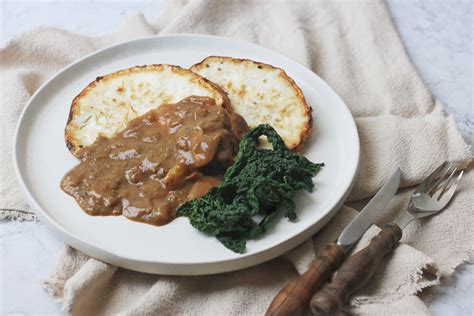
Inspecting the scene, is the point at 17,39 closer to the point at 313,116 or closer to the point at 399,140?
the point at 313,116

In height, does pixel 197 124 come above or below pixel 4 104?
above

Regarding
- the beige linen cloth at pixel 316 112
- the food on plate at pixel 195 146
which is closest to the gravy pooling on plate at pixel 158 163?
the food on plate at pixel 195 146

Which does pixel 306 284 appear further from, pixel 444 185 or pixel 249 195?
pixel 444 185

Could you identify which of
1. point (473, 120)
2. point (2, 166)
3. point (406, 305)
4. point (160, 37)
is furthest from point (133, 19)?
point (406, 305)

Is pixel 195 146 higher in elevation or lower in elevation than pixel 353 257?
higher

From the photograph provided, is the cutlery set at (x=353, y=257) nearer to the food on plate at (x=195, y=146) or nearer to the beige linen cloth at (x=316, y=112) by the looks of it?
the beige linen cloth at (x=316, y=112)

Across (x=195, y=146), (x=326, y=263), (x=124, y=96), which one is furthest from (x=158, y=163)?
(x=326, y=263)
